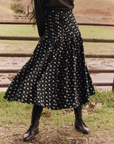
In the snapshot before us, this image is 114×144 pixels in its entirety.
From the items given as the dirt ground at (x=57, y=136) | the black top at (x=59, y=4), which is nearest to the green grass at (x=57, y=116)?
the dirt ground at (x=57, y=136)

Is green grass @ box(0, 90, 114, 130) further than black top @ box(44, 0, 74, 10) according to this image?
Yes

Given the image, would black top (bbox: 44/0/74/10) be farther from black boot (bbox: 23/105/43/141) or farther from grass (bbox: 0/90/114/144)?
grass (bbox: 0/90/114/144)

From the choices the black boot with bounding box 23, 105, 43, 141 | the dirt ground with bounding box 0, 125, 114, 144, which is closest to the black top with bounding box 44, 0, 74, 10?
the black boot with bounding box 23, 105, 43, 141

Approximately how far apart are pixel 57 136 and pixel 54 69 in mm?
706

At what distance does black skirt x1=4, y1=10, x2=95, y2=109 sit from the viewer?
5.57 ft

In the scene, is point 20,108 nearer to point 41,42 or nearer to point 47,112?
point 47,112

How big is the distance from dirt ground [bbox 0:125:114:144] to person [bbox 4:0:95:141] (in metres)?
0.31

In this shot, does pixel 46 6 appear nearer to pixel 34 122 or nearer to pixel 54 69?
pixel 54 69

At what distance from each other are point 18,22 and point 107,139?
6.25 ft

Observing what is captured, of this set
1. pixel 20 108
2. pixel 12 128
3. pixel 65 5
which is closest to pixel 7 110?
pixel 20 108

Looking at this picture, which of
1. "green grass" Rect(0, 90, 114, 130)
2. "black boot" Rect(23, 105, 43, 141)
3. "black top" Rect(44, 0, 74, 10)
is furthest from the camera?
"green grass" Rect(0, 90, 114, 130)

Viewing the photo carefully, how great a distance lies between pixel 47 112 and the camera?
245cm

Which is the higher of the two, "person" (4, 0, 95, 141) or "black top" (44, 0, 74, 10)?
"black top" (44, 0, 74, 10)

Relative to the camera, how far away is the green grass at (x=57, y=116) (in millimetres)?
2197
